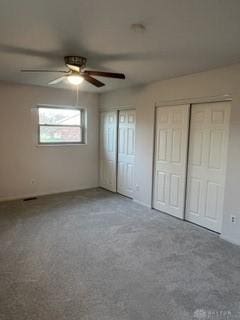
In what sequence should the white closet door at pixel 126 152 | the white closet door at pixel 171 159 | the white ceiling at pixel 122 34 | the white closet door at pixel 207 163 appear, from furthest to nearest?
the white closet door at pixel 126 152 → the white closet door at pixel 171 159 → the white closet door at pixel 207 163 → the white ceiling at pixel 122 34

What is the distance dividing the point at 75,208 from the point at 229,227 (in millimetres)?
2742

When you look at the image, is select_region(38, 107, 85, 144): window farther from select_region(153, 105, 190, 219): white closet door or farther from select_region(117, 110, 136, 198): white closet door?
select_region(153, 105, 190, 219): white closet door

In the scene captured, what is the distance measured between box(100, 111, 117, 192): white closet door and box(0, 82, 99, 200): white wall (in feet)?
0.82

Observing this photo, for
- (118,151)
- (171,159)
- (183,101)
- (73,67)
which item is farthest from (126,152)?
(73,67)

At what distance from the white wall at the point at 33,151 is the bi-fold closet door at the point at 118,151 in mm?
346

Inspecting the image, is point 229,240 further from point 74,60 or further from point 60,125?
point 60,125

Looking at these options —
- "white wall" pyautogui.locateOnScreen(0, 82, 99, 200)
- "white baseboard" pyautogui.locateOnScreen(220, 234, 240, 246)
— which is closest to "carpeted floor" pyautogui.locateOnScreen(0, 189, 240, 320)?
"white baseboard" pyautogui.locateOnScreen(220, 234, 240, 246)

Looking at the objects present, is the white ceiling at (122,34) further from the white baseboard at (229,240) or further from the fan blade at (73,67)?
the white baseboard at (229,240)

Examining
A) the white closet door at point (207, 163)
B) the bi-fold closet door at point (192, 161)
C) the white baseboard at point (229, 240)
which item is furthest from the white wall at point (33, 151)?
the white baseboard at point (229, 240)

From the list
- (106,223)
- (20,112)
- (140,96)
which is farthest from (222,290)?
(20,112)

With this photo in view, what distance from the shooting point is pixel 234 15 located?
1.92 metres

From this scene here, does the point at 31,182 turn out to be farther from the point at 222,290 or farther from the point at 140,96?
the point at 222,290

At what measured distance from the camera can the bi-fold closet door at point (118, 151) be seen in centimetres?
529

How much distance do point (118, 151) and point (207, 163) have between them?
2.41 m
